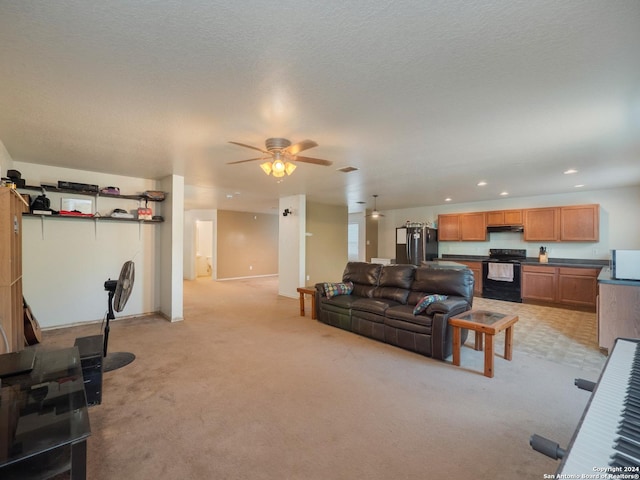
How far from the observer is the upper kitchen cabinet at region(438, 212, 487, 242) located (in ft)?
23.3

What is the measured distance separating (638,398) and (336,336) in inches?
129

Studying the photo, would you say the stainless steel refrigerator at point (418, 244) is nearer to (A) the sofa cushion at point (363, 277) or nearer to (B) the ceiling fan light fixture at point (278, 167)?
(A) the sofa cushion at point (363, 277)

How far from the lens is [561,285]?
5703mm

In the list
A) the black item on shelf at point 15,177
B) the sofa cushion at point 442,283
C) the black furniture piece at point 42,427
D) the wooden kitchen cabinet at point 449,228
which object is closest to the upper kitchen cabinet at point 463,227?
the wooden kitchen cabinet at point 449,228

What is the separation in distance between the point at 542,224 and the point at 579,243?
2.48ft

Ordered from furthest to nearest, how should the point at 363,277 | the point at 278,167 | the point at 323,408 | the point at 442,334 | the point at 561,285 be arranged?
1. the point at 561,285
2. the point at 363,277
3. the point at 442,334
4. the point at 278,167
5. the point at 323,408

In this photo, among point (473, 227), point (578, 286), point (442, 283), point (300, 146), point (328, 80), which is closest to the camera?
point (328, 80)

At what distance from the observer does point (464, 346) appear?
3.67 meters

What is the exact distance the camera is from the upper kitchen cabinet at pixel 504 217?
652 cm

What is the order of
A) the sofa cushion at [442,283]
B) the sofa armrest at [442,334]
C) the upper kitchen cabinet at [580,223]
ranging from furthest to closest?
the upper kitchen cabinet at [580,223], the sofa cushion at [442,283], the sofa armrest at [442,334]

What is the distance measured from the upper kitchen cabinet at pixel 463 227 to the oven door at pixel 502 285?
79cm

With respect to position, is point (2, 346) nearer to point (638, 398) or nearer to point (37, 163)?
point (37, 163)

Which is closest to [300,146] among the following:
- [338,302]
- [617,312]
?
[338,302]

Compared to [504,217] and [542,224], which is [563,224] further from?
[504,217]
